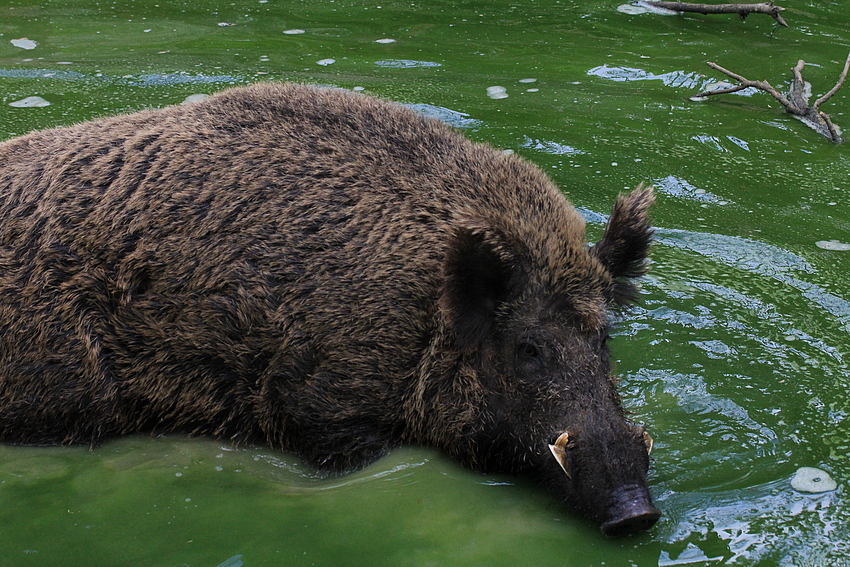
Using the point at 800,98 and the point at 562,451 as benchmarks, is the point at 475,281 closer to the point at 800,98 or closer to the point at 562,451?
the point at 562,451

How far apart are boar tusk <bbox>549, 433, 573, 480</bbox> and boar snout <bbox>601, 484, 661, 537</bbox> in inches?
10.0

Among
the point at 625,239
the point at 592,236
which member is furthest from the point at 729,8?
the point at 625,239

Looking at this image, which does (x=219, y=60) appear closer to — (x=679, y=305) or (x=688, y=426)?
(x=679, y=305)

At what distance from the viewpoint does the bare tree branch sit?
867 centimetres

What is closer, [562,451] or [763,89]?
[562,451]

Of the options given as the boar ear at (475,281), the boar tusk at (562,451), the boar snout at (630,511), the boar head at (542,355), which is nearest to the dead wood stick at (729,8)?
the boar head at (542,355)

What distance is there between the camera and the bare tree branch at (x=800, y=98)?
341 inches

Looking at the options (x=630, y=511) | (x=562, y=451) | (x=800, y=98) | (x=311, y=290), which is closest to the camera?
(x=630, y=511)

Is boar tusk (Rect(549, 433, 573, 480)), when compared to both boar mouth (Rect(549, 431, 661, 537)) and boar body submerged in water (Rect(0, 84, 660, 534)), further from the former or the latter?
boar mouth (Rect(549, 431, 661, 537))

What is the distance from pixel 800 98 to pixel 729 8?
111 inches

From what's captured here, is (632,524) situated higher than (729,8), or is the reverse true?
(729,8)

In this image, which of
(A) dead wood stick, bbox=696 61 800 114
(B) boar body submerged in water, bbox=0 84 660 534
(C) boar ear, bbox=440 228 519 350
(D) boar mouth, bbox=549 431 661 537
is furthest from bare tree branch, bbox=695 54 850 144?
(D) boar mouth, bbox=549 431 661 537

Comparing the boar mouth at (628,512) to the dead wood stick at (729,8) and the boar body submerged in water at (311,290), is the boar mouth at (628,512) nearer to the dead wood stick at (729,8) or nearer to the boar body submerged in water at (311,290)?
the boar body submerged in water at (311,290)

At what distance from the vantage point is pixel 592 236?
688 cm
